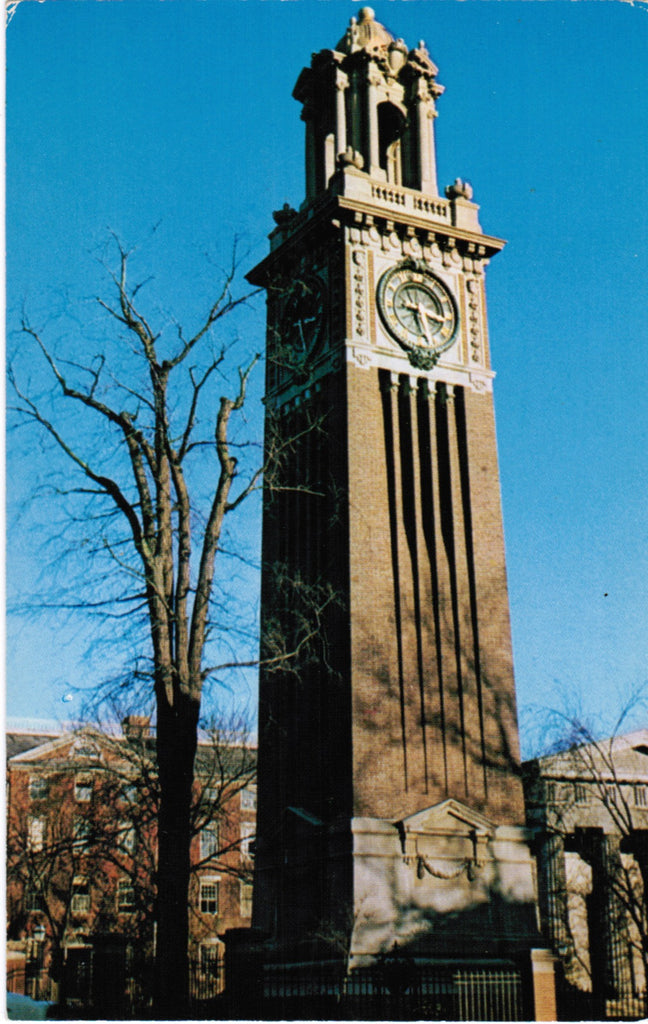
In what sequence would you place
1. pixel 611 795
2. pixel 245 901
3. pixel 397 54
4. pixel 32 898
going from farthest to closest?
pixel 245 901, pixel 32 898, pixel 397 54, pixel 611 795

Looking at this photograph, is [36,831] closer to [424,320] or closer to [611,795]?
[611,795]

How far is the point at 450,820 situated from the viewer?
30547 millimetres

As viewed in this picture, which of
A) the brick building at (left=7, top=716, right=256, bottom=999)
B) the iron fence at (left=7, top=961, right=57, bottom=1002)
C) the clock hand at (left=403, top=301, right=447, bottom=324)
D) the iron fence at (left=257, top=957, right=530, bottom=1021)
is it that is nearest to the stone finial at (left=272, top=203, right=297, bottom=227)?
the clock hand at (left=403, top=301, right=447, bottom=324)

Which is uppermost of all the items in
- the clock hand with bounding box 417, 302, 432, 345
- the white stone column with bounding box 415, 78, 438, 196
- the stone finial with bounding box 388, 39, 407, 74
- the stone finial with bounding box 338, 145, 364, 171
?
the stone finial with bounding box 388, 39, 407, 74

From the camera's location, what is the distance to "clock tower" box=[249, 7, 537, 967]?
29.8m

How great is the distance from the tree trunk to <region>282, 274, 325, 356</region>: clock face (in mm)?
18736

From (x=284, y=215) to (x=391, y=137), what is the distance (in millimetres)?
4711

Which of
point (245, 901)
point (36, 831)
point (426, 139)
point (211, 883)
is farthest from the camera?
point (245, 901)

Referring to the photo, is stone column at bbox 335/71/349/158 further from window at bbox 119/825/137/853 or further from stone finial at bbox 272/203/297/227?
window at bbox 119/825/137/853

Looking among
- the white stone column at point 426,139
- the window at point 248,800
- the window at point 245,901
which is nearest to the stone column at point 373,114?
the white stone column at point 426,139

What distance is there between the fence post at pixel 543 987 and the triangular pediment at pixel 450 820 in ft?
20.3

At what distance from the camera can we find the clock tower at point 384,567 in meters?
29.8

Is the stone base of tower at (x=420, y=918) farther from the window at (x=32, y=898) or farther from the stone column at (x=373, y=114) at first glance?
the stone column at (x=373, y=114)

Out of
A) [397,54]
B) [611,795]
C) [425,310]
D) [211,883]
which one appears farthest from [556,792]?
[397,54]
